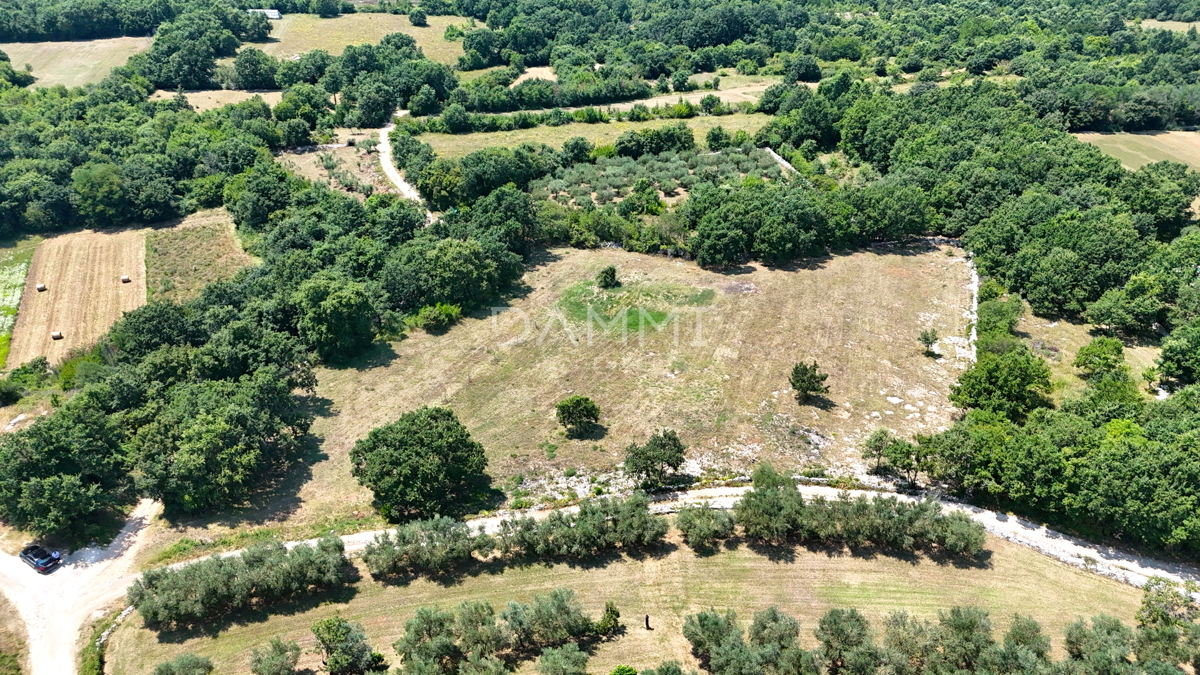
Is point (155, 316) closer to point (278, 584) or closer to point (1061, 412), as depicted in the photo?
point (278, 584)

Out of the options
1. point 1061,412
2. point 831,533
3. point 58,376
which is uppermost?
point 1061,412

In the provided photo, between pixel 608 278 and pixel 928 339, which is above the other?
pixel 928 339

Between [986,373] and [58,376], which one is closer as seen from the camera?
[986,373]

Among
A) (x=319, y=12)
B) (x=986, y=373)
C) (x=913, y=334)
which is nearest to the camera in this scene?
(x=986, y=373)

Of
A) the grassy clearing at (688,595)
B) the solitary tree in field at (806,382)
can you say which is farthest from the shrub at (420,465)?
the solitary tree in field at (806,382)

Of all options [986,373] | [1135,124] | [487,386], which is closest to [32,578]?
[487,386]

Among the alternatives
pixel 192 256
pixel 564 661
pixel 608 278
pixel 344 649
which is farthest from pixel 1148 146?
pixel 192 256

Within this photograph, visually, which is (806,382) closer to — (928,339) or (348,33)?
(928,339)

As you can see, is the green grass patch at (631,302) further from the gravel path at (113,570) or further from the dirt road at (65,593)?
the dirt road at (65,593)
